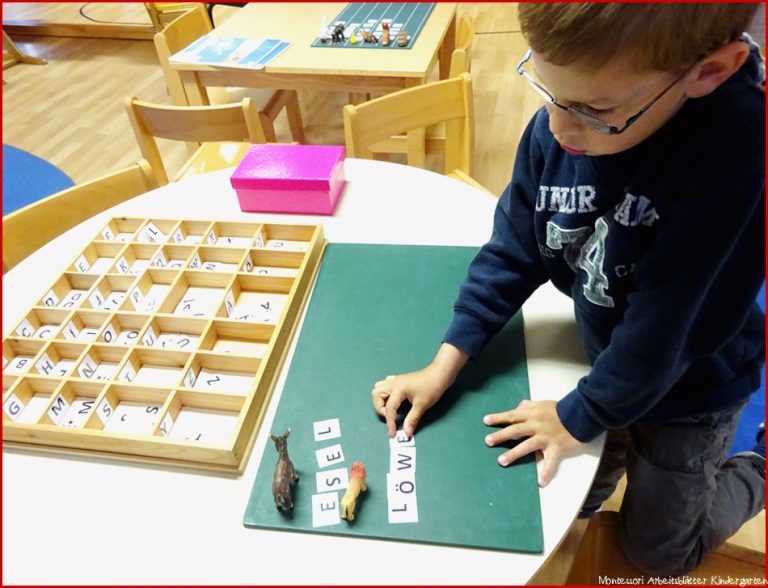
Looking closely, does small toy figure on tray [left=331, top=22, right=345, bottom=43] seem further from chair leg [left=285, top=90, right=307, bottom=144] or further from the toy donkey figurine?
the toy donkey figurine

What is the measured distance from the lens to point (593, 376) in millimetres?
693

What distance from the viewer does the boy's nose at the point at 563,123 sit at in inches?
23.2

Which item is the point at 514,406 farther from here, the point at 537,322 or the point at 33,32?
the point at 33,32

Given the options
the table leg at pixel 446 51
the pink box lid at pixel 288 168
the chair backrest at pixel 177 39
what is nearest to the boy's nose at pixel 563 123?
the pink box lid at pixel 288 168

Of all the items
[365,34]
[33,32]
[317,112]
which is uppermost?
[365,34]

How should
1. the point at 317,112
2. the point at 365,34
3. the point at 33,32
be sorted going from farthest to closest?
the point at 33,32 → the point at 317,112 → the point at 365,34

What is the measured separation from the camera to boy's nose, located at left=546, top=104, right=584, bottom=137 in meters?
0.59

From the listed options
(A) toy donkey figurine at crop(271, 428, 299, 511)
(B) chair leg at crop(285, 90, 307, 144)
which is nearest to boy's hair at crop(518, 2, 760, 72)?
(A) toy donkey figurine at crop(271, 428, 299, 511)

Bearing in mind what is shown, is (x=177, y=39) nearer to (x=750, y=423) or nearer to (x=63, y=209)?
(x=63, y=209)

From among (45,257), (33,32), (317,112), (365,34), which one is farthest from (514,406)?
(33,32)

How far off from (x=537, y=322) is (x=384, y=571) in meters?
0.46

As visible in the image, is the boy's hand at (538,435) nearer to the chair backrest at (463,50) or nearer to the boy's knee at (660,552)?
the boy's knee at (660,552)

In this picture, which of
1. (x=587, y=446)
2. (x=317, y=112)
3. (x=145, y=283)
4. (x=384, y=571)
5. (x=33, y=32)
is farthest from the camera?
(x=33, y=32)

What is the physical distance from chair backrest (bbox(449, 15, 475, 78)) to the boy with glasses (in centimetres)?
101
